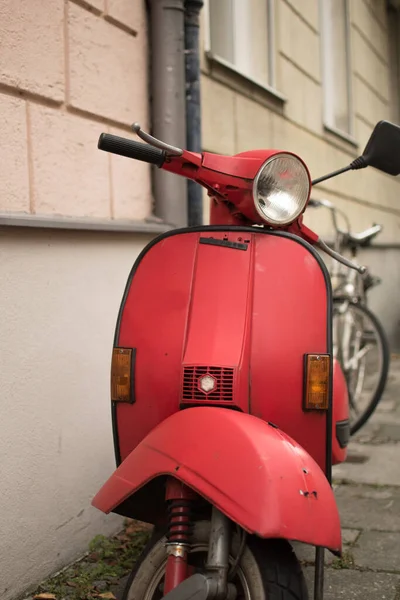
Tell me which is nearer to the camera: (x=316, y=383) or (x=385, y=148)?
(x=316, y=383)

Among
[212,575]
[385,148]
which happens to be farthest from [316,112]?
[212,575]

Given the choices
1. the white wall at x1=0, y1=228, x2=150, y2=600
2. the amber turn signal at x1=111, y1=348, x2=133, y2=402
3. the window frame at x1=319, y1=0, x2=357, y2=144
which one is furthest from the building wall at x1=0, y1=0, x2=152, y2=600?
the window frame at x1=319, y1=0, x2=357, y2=144

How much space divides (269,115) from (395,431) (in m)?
2.48

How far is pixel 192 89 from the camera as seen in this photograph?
3881mm

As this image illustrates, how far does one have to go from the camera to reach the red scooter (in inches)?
70.7

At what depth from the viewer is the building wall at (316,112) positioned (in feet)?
16.3

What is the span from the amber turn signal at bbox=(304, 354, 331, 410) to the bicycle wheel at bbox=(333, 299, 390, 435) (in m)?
2.42

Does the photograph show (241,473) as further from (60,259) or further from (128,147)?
(60,259)

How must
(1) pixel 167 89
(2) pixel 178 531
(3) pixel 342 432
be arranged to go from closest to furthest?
(2) pixel 178 531, (3) pixel 342 432, (1) pixel 167 89

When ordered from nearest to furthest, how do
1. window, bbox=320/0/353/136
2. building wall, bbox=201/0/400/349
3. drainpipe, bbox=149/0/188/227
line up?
1. drainpipe, bbox=149/0/188/227
2. building wall, bbox=201/0/400/349
3. window, bbox=320/0/353/136

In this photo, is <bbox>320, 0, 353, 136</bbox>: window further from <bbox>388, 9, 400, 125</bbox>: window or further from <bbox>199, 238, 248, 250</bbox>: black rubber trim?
<bbox>199, 238, 248, 250</bbox>: black rubber trim

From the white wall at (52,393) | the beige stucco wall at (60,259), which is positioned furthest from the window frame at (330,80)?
the white wall at (52,393)

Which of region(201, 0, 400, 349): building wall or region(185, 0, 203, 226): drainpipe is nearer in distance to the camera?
region(185, 0, 203, 226): drainpipe

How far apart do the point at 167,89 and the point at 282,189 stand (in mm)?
1614
